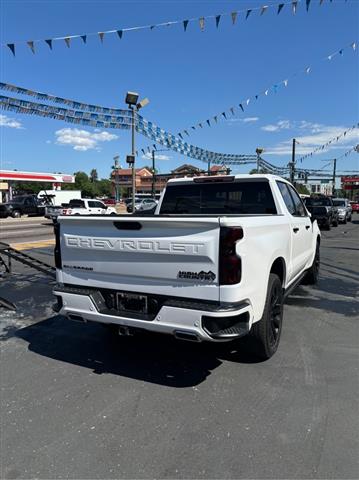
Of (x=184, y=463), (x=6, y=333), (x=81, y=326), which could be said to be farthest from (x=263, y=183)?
(x=6, y=333)

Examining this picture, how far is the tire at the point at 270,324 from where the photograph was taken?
3.73 m

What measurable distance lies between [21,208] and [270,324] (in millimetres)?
33324

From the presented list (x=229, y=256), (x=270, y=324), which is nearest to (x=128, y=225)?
(x=229, y=256)

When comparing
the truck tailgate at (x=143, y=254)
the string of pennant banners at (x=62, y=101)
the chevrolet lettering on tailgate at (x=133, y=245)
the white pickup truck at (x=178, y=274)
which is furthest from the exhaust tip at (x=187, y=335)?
the string of pennant banners at (x=62, y=101)

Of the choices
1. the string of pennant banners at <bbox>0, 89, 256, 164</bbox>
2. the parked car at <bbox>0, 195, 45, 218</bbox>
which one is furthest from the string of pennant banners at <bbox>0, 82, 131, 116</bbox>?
the parked car at <bbox>0, 195, 45, 218</bbox>

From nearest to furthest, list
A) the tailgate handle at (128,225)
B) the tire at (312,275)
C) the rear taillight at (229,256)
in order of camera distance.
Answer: the rear taillight at (229,256)
the tailgate handle at (128,225)
the tire at (312,275)

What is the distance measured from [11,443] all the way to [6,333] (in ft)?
8.07

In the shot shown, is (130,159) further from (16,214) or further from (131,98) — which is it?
(16,214)

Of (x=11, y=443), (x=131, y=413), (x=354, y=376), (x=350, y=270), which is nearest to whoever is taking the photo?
(x=11, y=443)

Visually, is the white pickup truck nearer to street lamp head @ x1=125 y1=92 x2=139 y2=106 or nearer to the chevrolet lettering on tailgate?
the chevrolet lettering on tailgate

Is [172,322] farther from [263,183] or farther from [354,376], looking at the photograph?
[263,183]

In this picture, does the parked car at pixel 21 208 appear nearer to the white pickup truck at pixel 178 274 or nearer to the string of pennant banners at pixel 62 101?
the string of pennant banners at pixel 62 101

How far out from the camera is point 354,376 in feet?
12.2

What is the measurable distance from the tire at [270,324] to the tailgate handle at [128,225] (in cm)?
139
